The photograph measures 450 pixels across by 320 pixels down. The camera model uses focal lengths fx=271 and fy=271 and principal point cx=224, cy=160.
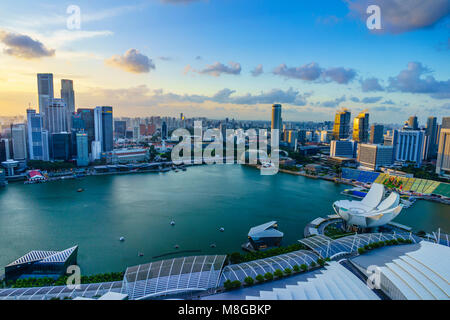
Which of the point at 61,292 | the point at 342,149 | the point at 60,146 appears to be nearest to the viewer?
the point at 61,292

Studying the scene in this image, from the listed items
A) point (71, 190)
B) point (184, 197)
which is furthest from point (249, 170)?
point (71, 190)

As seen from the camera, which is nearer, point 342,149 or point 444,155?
point 444,155

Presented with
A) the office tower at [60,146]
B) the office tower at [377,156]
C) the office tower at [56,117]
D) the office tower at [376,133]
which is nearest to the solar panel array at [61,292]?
the office tower at [60,146]

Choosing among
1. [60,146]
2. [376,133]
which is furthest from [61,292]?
[376,133]

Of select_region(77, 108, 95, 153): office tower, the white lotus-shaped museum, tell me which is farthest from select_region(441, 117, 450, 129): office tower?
select_region(77, 108, 95, 153): office tower

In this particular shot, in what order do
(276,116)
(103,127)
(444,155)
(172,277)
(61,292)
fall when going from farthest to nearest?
(276,116)
(103,127)
(444,155)
(172,277)
(61,292)

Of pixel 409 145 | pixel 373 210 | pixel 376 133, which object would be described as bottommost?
pixel 373 210

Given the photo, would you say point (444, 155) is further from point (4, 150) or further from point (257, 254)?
point (4, 150)

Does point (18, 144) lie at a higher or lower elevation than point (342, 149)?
Result: higher
